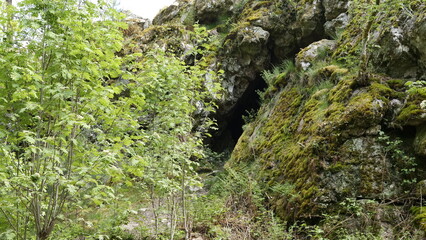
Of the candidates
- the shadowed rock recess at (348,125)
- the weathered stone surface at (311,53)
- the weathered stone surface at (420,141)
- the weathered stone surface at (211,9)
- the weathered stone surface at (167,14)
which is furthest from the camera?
the weathered stone surface at (167,14)

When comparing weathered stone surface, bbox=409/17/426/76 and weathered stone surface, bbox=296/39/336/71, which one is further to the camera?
weathered stone surface, bbox=296/39/336/71

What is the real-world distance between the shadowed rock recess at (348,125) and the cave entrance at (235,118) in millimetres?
2384

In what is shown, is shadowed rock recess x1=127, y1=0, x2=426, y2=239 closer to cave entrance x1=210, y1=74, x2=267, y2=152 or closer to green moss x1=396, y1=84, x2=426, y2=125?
green moss x1=396, y1=84, x2=426, y2=125

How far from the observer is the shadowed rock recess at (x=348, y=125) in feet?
13.6

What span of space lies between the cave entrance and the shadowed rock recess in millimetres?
2384

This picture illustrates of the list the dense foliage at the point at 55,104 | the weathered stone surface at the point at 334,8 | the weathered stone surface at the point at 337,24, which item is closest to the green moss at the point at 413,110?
the weathered stone surface at the point at 337,24

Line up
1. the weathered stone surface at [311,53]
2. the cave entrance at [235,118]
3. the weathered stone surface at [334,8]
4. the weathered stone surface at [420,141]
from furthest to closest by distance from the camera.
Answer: the cave entrance at [235,118], the weathered stone surface at [334,8], the weathered stone surface at [311,53], the weathered stone surface at [420,141]

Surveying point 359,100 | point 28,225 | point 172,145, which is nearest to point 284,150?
point 359,100

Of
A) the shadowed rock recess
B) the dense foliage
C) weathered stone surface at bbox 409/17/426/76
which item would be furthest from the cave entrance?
the dense foliage

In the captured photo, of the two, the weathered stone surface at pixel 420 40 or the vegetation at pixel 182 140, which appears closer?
the vegetation at pixel 182 140

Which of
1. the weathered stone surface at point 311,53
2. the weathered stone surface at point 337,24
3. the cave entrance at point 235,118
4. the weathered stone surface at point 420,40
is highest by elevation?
the weathered stone surface at point 337,24

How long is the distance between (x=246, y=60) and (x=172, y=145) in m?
6.58

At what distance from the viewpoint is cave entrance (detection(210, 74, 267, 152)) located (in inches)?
436

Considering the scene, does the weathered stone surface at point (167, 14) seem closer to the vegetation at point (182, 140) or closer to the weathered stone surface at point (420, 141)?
the vegetation at point (182, 140)
